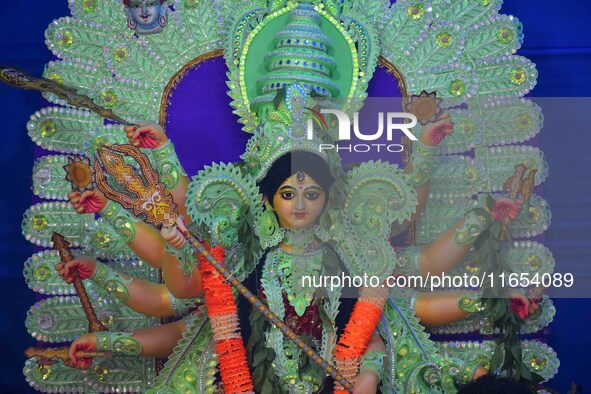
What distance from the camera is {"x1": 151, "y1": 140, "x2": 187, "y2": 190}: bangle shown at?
521cm

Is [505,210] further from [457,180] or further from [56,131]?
[56,131]

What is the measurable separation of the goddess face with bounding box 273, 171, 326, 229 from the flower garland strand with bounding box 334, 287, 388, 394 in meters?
0.39

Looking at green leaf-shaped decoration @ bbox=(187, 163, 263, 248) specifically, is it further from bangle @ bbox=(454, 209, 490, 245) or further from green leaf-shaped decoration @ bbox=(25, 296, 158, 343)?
bangle @ bbox=(454, 209, 490, 245)

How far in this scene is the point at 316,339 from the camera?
203 inches

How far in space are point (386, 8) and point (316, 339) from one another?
1556 mm

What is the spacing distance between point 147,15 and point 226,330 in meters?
1.53

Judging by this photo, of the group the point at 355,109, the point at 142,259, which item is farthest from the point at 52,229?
the point at 355,109

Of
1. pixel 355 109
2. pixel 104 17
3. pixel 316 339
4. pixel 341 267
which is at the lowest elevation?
pixel 316 339

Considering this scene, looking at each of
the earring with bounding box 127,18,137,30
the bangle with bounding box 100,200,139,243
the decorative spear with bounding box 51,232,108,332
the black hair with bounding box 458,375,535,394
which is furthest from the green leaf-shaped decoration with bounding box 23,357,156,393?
the black hair with bounding box 458,375,535,394

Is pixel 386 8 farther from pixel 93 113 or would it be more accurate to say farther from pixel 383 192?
pixel 93 113

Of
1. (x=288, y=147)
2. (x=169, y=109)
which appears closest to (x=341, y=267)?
(x=288, y=147)

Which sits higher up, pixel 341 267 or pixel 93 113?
pixel 93 113

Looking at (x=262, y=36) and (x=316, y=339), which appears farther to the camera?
(x=262, y=36)

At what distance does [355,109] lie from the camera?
5.50 meters
